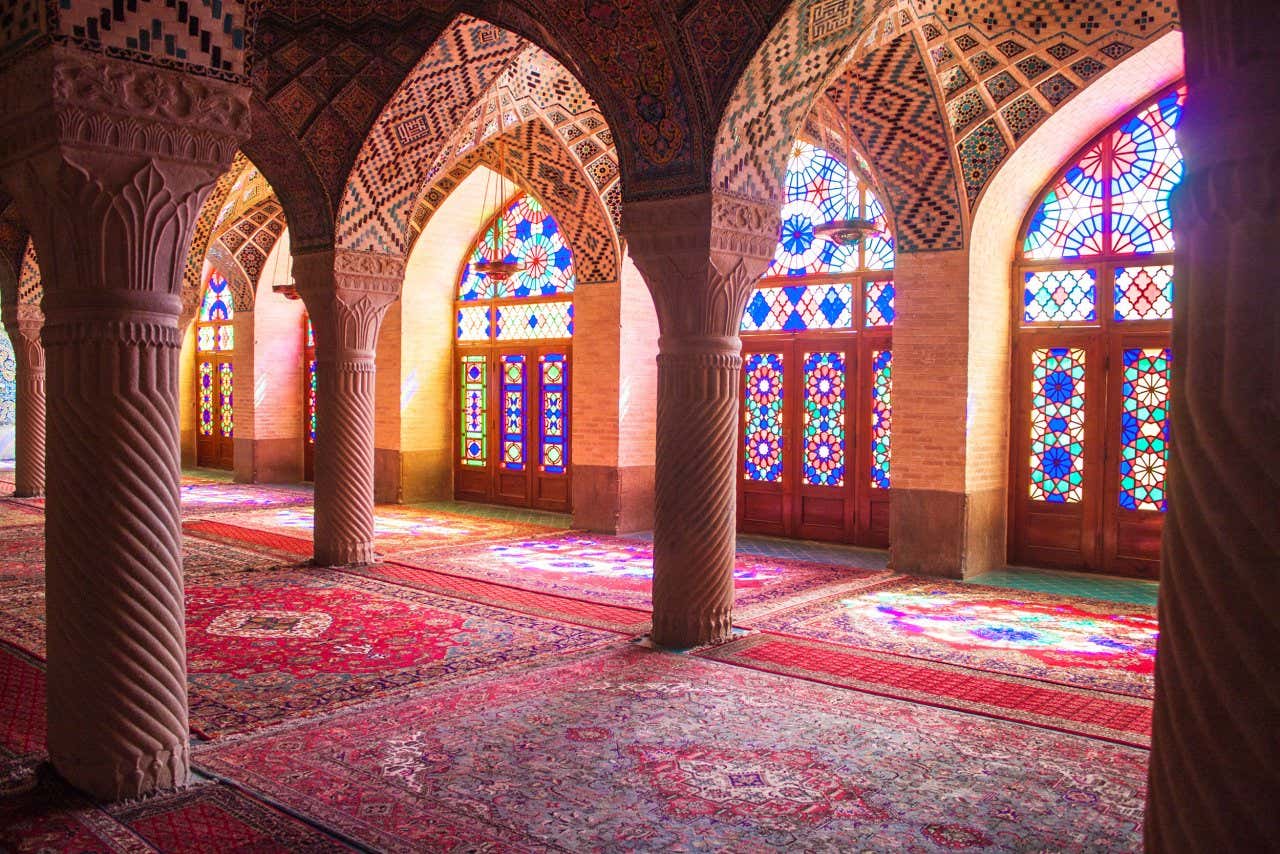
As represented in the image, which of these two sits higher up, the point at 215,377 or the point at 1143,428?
the point at 215,377

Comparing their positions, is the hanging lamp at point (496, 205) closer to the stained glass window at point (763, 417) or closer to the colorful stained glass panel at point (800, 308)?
the colorful stained glass panel at point (800, 308)

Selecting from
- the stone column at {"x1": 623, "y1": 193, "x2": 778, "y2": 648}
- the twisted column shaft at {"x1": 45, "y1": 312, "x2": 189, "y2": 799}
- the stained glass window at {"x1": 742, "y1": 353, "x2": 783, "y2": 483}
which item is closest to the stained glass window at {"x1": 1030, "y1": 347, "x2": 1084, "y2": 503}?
the stained glass window at {"x1": 742, "y1": 353, "x2": 783, "y2": 483}

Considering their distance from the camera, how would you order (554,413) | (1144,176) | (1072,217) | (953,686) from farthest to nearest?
(554,413) → (1072,217) → (1144,176) → (953,686)

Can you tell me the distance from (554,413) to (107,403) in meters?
9.07

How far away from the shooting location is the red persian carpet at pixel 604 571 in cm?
766

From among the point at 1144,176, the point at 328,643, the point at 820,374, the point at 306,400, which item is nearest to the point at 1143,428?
the point at 1144,176

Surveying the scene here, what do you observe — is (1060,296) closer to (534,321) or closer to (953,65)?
(953,65)

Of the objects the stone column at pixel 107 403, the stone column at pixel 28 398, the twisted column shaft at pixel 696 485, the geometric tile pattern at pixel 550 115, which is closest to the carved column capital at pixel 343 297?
the geometric tile pattern at pixel 550 115

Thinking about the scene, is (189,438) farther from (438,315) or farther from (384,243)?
(384,243)

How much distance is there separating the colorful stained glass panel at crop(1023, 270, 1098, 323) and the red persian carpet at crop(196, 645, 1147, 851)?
5.09m

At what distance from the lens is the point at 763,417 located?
10797 millimetres

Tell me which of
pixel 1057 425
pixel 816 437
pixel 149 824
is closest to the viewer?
pixel 149 824

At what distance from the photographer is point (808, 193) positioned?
10.4 meters

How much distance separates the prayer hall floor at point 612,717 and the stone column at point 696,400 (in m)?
0.34
